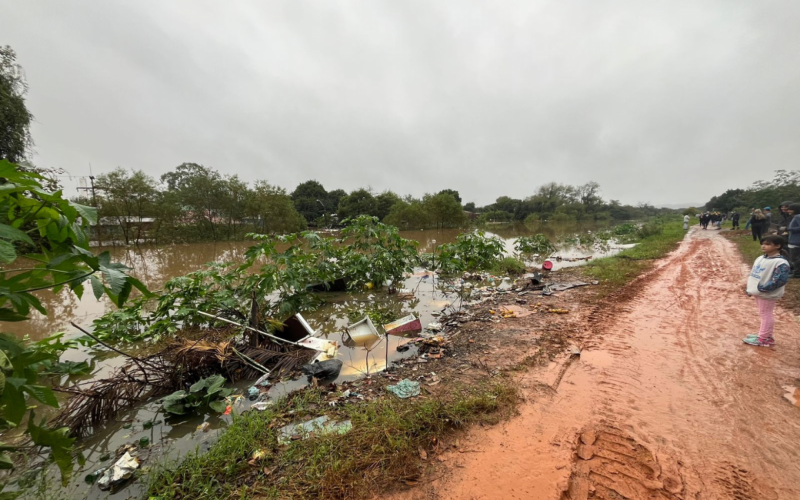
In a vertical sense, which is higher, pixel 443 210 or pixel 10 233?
pixel 443 210

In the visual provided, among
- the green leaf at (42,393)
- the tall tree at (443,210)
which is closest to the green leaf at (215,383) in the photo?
the green leaf at (42,393)

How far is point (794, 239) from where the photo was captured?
21.8 ft

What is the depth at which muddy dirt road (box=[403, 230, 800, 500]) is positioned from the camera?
7.14 feet

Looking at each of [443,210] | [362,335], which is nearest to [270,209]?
[443,210]

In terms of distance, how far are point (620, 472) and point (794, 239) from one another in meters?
8.56

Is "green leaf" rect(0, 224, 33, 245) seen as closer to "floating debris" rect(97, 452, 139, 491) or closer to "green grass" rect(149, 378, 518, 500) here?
"green grass" rect(149, 378, 518, 500)

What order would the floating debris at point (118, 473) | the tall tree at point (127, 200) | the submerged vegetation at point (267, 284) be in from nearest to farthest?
the floating debris at point (118, 473)
the submerged vegetation at point (267, 284)
the tall tree at point (127, 200)

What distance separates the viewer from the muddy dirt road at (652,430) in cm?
218

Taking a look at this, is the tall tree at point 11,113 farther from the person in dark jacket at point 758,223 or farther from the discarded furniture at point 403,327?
the person in dark jacket at point 758,223

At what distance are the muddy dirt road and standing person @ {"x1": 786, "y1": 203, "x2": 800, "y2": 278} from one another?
3.67 meters

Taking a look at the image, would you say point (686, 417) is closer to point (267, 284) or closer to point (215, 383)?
point (215, 383)

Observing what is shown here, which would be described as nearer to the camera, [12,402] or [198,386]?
[12,402]

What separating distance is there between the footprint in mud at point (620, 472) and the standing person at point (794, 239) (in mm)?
7964

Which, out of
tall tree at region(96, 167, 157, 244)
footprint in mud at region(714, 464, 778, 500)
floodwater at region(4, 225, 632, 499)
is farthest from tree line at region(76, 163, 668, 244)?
footprint in mud at region(714, 464, 778, 500)
